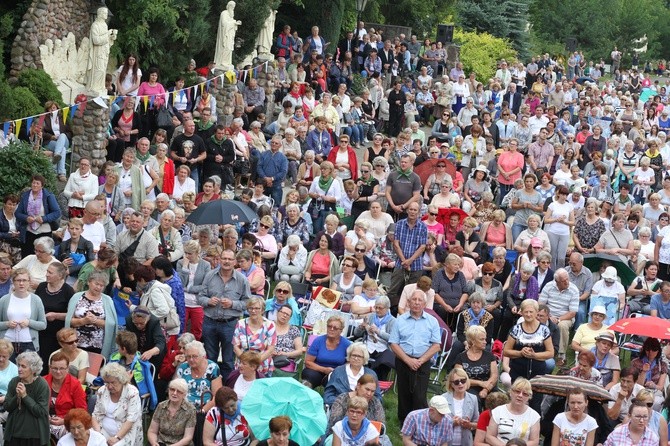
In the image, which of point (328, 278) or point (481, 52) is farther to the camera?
point (481, 52)

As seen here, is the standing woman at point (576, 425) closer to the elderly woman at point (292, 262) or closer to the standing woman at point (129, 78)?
the elderly woman at point (292, 262)

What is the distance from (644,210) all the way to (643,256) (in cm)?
185

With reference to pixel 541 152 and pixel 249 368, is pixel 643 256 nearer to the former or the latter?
pixel 541 152

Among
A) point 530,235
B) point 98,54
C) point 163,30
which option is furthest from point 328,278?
point 163,30

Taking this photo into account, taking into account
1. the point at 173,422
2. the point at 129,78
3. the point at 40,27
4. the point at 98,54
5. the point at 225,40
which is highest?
the point at 40,27

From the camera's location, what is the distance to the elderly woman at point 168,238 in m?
16.4

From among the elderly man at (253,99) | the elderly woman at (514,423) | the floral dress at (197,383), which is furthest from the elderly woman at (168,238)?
the elderly man at (253,99)

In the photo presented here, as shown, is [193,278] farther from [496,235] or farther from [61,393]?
[496,235]

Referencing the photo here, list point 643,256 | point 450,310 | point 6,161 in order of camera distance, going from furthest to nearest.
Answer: point 643,256, point 6,161, point 450,310

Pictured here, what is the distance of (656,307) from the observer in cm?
1655

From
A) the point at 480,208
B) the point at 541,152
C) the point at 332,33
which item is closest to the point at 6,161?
the point at 480,208

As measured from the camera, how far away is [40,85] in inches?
821

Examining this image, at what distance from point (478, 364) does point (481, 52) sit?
85.6 ft

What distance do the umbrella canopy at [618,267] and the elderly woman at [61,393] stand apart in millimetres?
7812
